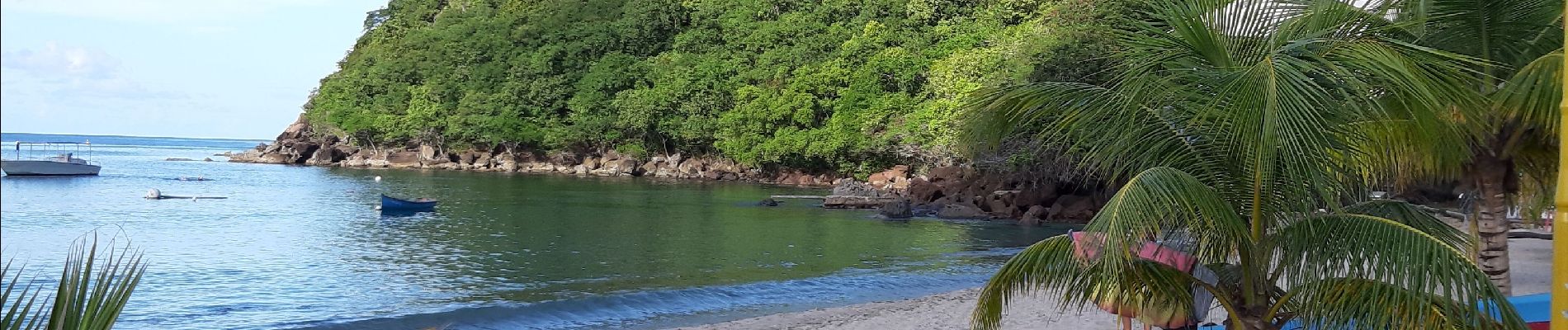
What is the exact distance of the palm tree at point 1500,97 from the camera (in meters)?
6.96

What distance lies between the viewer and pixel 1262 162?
555cm

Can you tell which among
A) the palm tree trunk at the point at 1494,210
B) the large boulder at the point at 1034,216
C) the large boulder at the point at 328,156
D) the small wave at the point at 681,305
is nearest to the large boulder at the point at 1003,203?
the large boulder at the point at 1034,216

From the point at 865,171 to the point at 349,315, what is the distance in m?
37.2

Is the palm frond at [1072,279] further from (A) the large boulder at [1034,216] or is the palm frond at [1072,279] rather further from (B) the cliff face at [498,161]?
(B) the cliff face at [498,161]

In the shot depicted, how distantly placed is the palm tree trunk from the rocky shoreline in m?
6.09

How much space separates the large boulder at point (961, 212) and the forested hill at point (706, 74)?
11.4 ft

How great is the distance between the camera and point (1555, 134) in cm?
711

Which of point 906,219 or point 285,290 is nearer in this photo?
point 285,290

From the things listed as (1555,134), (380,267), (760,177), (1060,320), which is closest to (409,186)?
(760,177)

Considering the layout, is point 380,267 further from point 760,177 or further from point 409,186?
point 760,177

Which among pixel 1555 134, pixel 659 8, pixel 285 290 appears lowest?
pixel 285 290

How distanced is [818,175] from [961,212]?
2257cm

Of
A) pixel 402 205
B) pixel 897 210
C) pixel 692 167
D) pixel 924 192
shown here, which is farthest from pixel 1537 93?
pixel 692 167

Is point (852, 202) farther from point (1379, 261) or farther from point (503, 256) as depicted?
point (1379, 261)
